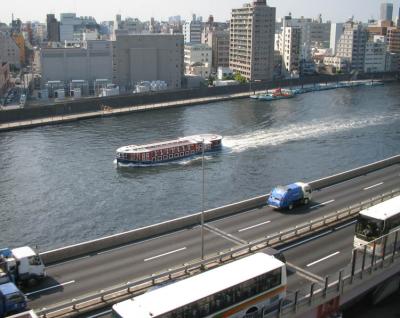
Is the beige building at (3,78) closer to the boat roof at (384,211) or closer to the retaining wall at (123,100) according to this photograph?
the retaining wall at (123,100)

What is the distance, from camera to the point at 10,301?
12.8m

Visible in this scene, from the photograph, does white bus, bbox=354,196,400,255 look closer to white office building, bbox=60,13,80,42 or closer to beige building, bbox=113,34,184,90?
beige building, bbox=113,34,184,90

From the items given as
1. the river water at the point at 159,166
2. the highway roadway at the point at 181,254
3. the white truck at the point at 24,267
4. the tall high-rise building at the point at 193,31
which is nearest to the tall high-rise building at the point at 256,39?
the river water at the point at 159,166

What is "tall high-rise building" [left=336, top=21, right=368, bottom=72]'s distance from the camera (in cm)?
10450

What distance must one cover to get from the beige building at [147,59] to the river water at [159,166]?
12.6 metres

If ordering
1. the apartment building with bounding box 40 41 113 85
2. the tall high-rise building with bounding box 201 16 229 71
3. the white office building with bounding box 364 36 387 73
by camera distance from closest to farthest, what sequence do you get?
the apartment building with bounding box 40 41 113 85
the tall high-rise building with bounding box 201 16 229 71
the white office building with bounding box 364 36 387 73

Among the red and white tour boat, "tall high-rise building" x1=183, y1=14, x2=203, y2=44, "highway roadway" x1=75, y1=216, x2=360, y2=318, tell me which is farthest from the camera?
"tall high-rise building" x1=183, y1=14, x2=203, y2=44

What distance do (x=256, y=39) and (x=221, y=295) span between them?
7956 centimetres

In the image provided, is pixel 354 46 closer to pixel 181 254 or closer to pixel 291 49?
pixel 291 49

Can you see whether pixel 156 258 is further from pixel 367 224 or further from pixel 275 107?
pixel 275 107

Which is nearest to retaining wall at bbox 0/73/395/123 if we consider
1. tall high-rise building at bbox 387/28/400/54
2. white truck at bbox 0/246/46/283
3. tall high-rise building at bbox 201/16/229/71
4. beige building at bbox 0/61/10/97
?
beige building at bbox 0/61/10/97

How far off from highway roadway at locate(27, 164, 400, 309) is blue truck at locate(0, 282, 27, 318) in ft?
2.62

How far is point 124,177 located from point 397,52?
313ft

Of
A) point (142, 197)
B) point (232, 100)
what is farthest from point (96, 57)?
point (142, 197)
